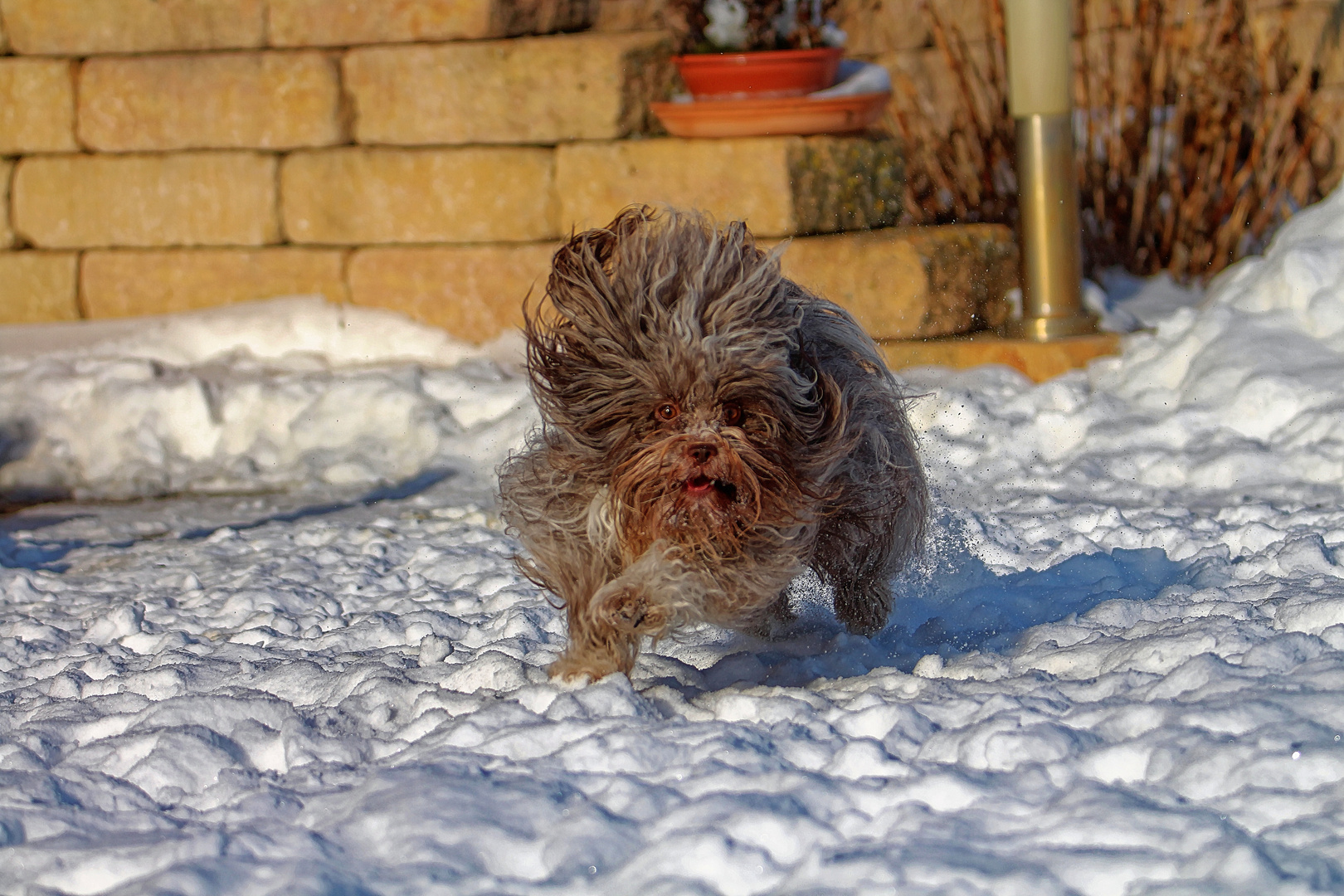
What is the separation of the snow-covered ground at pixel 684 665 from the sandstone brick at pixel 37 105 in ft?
4.86

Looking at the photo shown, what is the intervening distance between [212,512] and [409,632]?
6.64 ft

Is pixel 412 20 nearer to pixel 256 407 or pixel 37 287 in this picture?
pixel 256 407

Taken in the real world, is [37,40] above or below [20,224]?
above

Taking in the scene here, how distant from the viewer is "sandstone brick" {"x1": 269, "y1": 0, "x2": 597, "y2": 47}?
20.4 feet

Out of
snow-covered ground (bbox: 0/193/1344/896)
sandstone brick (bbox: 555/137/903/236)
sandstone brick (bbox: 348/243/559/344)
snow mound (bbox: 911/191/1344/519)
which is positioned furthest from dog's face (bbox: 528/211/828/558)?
sandstone brick (bbox: 348/243/559/344)

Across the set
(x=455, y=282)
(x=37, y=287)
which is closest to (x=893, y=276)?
(x=455, y=282)

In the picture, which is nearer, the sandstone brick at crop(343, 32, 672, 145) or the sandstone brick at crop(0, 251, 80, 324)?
the sandstone brick at crop(343, 32, 672, 145)

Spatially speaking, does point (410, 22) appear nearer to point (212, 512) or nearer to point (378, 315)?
point (378, 315)

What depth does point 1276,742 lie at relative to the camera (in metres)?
2.13

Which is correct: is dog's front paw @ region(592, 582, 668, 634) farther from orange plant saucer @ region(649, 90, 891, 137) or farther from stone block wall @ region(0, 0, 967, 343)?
orange plant saucer @ region(649, 90, 891, 137)

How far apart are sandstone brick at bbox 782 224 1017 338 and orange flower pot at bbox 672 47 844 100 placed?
2.21ft

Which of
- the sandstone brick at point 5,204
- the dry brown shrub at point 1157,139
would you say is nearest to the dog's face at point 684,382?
the dry brown shrub at point 1157,139

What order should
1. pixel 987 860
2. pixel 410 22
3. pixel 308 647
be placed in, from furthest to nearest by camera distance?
1. pixel 410 22
2. pixel 308 647
3. pixel 987 860

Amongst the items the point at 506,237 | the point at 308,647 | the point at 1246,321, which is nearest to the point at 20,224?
the point at 506,237
